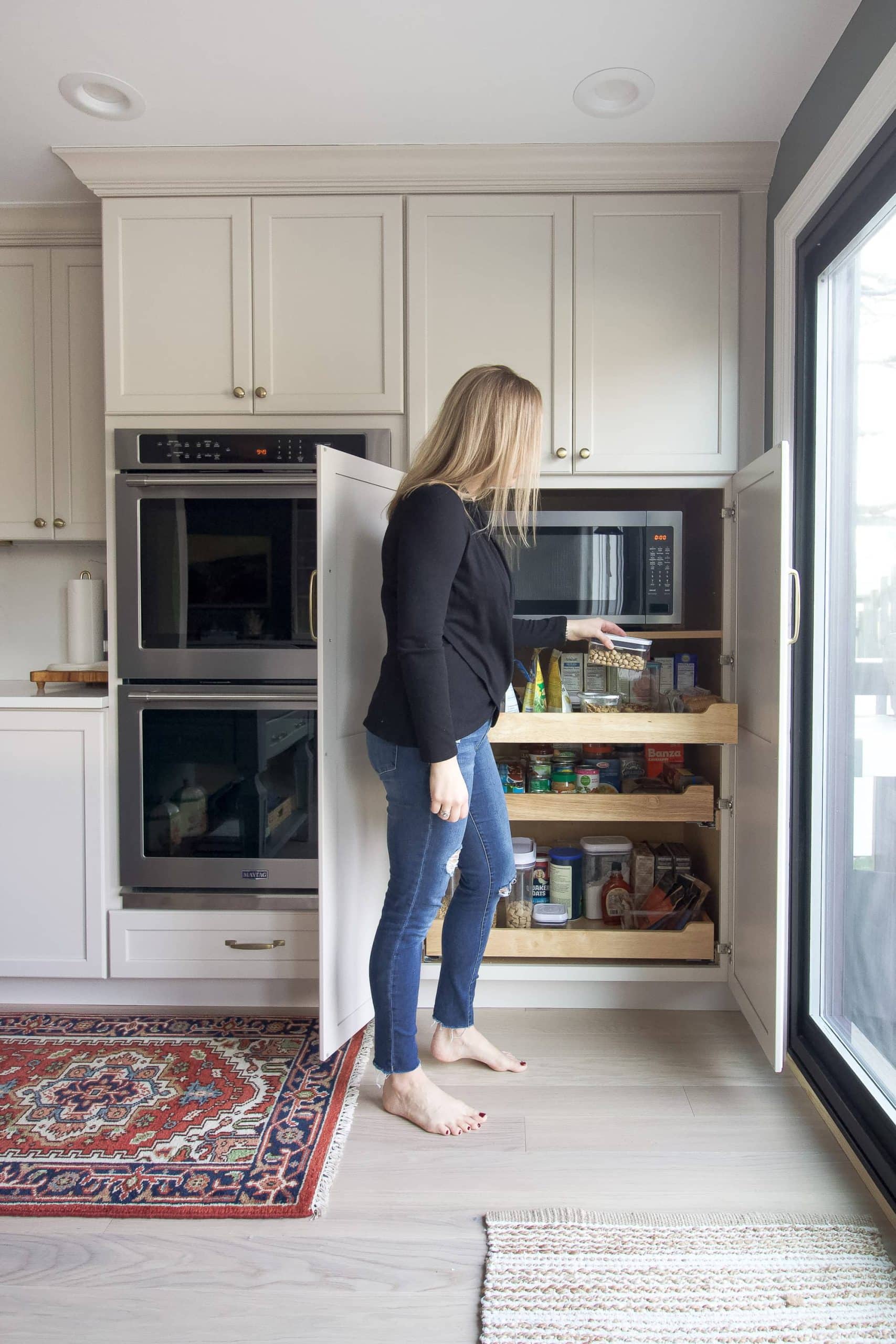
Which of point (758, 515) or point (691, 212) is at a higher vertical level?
point (691, 212)

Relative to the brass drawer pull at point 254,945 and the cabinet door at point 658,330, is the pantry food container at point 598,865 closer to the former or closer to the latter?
the brass drawer pull at point 254,945

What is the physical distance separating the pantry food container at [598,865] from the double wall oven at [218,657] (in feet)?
2.39

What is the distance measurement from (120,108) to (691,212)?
4.38 feet

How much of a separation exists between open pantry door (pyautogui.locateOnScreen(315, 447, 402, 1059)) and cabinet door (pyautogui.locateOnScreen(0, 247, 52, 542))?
41.3 inches

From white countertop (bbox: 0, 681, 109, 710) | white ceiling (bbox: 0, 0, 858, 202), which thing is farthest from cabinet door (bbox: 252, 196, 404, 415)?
white countertop (bbox: 0, 681, 109, 710)

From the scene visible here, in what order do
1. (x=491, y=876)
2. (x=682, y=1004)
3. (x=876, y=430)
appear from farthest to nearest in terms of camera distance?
1. (x=682, y=1004)
2. (x=491, y=876)
3. (x=876, y=430)

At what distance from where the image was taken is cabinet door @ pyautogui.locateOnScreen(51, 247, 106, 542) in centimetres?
236

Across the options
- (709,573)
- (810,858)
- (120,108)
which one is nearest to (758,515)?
(709,573)

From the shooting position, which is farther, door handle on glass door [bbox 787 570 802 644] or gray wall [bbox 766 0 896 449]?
door handle on glass door [bbox 787 570 802 644]

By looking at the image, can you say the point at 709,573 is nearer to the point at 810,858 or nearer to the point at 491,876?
the point at 810,858

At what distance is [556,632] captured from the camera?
6.31ft

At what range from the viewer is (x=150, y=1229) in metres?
1.44

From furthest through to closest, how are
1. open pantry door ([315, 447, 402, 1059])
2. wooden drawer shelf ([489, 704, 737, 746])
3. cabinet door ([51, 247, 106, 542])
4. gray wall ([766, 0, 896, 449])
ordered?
cabinet door ([51, 247, 106, 542])
wooden drawer shelf ([489, 704, 737, 746])
open pantry door ([315, 447, 402, 1059])
gray wall ([766, 0, 896, 449])

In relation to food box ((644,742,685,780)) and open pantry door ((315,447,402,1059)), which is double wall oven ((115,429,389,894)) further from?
food box ((644,742,685,780))
